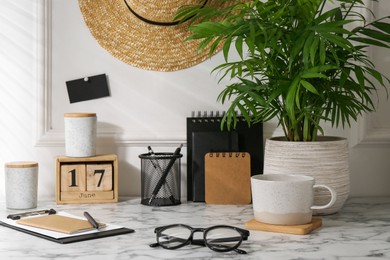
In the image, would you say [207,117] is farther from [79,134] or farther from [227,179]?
[79,134]

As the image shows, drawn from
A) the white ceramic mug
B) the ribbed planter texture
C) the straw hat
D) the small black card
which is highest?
the straw hat

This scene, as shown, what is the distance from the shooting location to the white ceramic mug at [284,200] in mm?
1479

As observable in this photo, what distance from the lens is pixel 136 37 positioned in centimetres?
197

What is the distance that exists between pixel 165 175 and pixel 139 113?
25 cm

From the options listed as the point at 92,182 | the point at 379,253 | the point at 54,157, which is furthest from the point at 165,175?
the point at 379,253

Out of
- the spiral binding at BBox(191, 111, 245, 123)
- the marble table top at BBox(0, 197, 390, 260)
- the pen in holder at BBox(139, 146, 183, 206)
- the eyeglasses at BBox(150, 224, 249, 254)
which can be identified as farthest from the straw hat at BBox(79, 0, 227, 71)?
the eyeglasses at BBox(150, 224, 249, 254)

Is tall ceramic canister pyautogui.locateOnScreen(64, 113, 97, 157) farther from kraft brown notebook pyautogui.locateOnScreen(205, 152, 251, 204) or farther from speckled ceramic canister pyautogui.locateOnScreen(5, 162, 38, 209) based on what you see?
kraft brown notebook pyautogui.locateOnScreen(205, 152, 251, 204)

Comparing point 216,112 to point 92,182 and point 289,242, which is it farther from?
point 289,242

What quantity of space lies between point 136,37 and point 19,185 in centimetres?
55

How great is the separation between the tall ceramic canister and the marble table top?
0.15 metres

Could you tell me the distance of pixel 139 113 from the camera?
6.55ft

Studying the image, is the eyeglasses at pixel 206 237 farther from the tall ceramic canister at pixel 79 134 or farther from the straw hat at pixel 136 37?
the straw hat at pixel 136 37

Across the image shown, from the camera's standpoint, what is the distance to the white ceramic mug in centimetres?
148

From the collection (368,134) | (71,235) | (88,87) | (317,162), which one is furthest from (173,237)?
(368,134)
